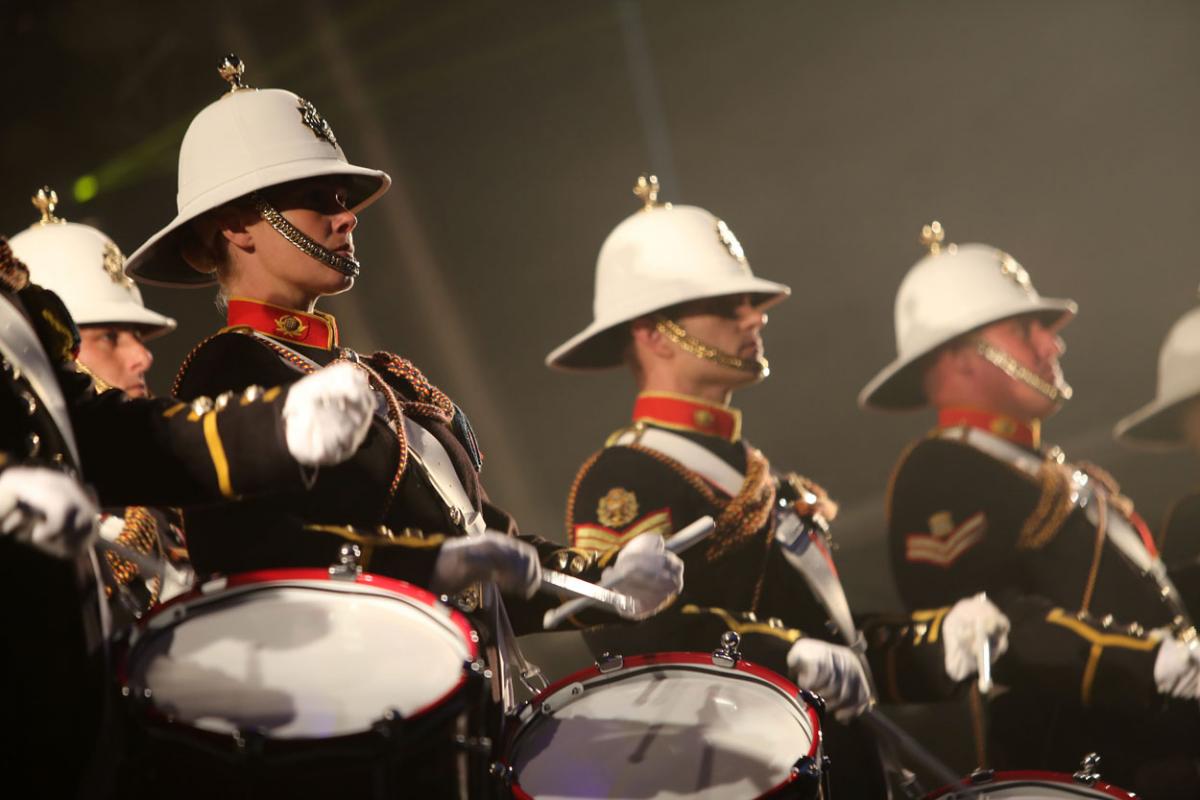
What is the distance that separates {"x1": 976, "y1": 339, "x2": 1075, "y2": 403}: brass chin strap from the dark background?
887 mm

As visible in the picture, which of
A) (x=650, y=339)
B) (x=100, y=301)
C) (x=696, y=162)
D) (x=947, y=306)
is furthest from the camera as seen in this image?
(x=696, y=162)

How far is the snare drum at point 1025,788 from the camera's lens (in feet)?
8.13

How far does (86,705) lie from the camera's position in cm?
177

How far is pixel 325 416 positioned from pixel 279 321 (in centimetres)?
59

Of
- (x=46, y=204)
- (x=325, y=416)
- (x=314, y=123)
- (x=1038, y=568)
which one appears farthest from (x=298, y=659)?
(x=1038, y=568)

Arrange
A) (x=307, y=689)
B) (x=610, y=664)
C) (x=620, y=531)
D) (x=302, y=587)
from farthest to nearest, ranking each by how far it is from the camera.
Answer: (x=620, y=531) → (x=610, y=664) → (x=302, y=587) → (x=307, y=689)

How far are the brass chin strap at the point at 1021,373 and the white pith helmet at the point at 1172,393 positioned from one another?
89 cm

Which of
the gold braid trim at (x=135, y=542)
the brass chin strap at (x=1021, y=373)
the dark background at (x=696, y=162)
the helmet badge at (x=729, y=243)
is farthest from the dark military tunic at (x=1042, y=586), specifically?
the gold braid trim at (x=135, y=542)

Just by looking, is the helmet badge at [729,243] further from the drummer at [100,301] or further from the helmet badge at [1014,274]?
the drummer at [100,301]

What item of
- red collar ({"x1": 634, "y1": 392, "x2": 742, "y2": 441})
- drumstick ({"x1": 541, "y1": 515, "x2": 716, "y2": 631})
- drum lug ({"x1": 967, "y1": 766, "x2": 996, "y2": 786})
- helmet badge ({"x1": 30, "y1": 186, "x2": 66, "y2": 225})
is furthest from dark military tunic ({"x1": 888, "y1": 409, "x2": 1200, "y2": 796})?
helmet badge ({"x1": 30, "y1": 186, "x2": 66, "y2": 225})

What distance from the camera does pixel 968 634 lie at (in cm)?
323

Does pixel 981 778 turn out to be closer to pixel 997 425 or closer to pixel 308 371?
pixel 308 371

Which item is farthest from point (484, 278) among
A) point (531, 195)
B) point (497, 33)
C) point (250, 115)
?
point (250, 115)

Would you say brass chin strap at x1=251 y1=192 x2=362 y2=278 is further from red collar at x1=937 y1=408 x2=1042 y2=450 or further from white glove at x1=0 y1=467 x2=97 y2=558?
red collar at x1=937 y1=408 x2=1042 y2=450
